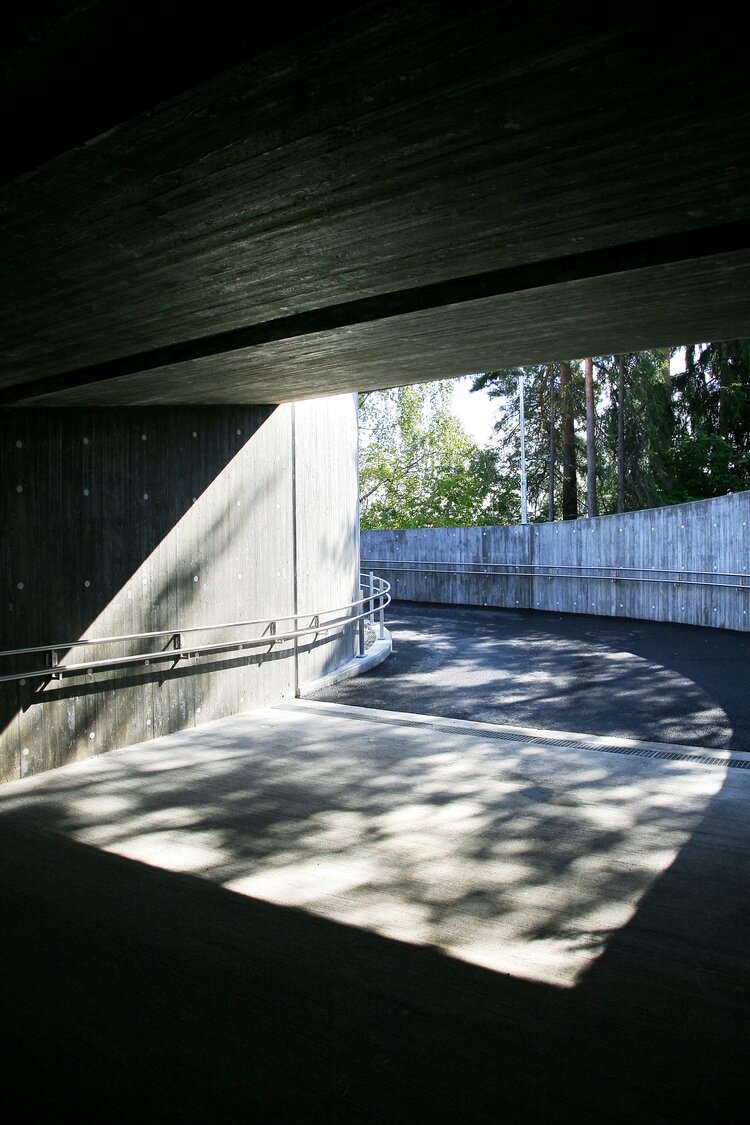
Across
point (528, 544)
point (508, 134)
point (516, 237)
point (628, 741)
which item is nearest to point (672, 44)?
point (508, 134)

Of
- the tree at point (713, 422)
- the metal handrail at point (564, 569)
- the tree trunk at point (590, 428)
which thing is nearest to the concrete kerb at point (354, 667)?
the metal handrail at point (564, 569)

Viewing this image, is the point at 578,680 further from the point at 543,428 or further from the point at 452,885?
the point at 543,428

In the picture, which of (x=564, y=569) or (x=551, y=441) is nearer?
(x=564, y=569)

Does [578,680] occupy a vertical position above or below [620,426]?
below

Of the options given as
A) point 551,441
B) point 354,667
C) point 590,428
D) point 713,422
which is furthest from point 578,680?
point 551,441

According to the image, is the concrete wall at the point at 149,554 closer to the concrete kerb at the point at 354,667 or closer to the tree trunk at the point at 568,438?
the concrete kerb at the point at 354,667

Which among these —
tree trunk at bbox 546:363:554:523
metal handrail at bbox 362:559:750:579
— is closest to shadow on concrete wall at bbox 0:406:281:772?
metal handrail at bbox 362:559:750:579

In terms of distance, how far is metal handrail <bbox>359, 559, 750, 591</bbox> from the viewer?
16.7 metres

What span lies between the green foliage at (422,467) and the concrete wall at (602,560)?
13168 mm

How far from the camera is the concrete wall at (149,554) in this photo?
7344 millimetres

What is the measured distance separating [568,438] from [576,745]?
86.3 ft

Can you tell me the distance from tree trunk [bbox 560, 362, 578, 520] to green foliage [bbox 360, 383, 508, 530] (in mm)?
5187

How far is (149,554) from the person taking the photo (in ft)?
28.1

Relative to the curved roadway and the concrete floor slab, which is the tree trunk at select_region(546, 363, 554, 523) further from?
the concrete floor slab
